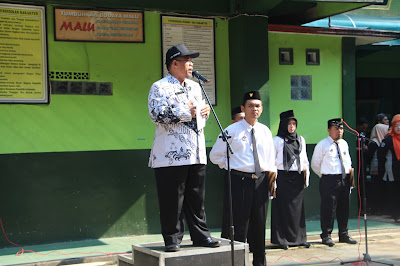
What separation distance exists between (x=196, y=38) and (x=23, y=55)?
3.06m

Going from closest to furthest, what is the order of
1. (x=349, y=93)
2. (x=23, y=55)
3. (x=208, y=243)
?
1. (x=208, y=243)
2. (x=23, y=55)
3. (x=349, y=93)

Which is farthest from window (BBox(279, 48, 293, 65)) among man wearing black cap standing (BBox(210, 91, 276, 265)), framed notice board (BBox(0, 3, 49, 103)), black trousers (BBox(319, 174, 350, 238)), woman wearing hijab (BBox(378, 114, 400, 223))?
man wearing black cap standing (BBox(210, 91, 276, 265))

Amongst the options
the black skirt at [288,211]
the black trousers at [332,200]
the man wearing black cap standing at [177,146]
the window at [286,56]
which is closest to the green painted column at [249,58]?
the window at [286,56]

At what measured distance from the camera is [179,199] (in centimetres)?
588

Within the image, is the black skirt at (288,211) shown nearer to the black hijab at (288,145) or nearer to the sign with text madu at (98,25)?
the black hijab at (288,145)

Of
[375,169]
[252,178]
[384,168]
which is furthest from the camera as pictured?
[375,169]

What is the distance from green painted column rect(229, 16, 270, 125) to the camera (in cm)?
1077

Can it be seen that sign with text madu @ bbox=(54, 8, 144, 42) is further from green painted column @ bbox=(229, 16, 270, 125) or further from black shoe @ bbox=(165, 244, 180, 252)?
black shoe @ bbox=(165, 244, 180, 252)

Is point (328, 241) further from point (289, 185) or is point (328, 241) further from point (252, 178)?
point (252, 178)

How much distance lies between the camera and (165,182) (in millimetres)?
5867

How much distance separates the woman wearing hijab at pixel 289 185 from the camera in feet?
31.6

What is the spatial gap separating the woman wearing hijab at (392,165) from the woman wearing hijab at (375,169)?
0.33 meters

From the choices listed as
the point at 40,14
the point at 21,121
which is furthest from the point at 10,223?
the point at 40,14

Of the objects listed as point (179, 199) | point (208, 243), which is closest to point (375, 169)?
point (208, 243)
